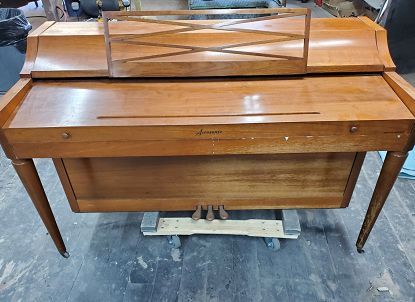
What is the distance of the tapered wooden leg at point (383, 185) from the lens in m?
1.23

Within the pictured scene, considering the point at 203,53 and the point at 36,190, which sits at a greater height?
the point at 203,53

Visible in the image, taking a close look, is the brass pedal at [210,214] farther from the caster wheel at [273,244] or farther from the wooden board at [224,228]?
the caster wheel at [273,244]

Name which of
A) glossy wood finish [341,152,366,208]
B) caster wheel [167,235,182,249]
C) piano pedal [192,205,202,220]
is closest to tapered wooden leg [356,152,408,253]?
glossy wood finish [341,152,366,208]

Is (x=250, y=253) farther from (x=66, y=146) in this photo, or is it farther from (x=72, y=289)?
(x=66, y=146)

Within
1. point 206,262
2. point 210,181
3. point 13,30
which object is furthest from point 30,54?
point 13,30

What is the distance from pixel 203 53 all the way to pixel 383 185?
90 cm

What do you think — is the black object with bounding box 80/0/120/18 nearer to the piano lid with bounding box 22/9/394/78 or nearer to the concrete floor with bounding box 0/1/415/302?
the piano lid with bounding box 22/9/394/78

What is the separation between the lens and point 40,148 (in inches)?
45.3

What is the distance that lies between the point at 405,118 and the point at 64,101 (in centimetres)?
120

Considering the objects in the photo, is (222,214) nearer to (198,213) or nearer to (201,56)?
(198,213)

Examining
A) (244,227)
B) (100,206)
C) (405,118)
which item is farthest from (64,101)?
(405,118)

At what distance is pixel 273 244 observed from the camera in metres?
1.60

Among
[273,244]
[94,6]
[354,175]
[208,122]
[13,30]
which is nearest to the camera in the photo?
[208,122]

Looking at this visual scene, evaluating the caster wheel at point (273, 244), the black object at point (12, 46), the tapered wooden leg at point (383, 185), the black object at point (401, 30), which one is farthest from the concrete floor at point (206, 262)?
the black object at point (401, 30)
